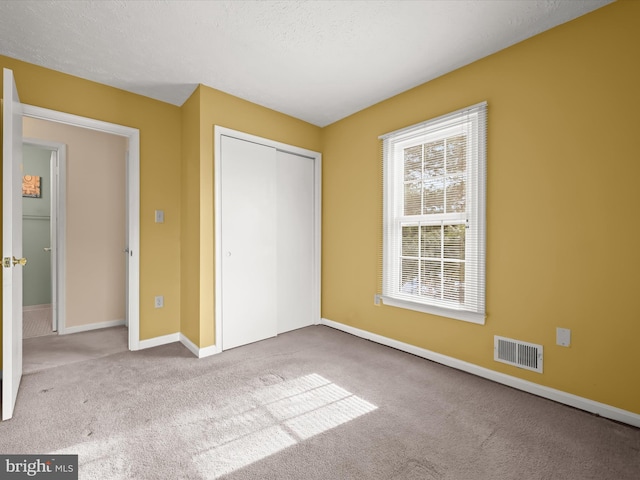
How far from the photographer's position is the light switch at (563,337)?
207 centimetres

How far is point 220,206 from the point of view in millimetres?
3035

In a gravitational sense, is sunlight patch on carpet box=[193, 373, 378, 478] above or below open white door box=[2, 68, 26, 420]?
below

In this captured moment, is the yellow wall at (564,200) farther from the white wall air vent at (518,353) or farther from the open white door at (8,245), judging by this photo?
the open white door at (8,245)

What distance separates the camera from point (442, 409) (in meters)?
2.01

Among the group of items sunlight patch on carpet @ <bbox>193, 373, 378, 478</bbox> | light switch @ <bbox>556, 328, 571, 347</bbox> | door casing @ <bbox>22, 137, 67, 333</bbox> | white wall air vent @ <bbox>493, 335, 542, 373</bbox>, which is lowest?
sunlight patch on carpet @ <bbox>193, 373, 378, 478</bbox>

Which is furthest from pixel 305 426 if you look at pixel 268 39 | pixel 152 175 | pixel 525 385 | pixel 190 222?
pixel 152 175

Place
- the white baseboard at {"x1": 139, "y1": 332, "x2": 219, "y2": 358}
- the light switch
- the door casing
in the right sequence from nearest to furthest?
the light switch < the white baseboard at {"x1": 139, "y1": 332, "x2": 219, "y2": 358} < the door casing

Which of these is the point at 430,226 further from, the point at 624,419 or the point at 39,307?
the point at 39,307

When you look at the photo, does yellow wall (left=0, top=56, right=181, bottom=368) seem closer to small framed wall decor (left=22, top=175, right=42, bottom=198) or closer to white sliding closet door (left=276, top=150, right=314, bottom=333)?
white sliding closet door (left=276, top=150, right=314, bottom=333)

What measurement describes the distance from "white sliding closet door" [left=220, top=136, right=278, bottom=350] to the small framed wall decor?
365 centimetres

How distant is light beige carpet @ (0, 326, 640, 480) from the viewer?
59.1 inches

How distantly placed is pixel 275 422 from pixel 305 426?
7.6 inches

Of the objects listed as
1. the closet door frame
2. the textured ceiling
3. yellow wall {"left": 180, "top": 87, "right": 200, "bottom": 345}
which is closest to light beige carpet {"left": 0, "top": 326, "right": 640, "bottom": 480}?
yellow wall {"left": 180, "top": 87, "right": 200, "bottom": 345}

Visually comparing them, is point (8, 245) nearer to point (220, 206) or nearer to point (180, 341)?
point (220, 206)
